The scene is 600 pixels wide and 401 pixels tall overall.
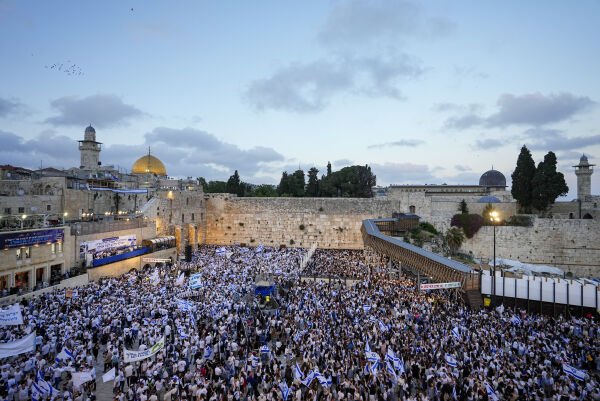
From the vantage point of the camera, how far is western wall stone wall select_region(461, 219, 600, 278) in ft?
91.4

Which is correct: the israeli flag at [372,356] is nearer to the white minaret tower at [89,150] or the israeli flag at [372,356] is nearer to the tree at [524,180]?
the tree at [524,180]

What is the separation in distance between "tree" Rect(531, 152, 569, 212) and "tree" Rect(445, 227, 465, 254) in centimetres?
850

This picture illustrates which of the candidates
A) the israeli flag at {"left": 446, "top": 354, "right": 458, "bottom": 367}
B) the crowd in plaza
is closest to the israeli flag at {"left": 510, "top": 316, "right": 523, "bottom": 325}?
the crowd in plaza

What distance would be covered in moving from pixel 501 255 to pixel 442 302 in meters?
18.5

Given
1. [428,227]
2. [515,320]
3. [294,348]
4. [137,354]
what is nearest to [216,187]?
[428,227]

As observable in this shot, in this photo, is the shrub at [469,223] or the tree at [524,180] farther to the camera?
the tree at [524,180]

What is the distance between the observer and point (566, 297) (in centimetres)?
1420

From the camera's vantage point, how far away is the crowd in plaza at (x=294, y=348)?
8133 mm

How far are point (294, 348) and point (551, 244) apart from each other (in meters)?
27.9

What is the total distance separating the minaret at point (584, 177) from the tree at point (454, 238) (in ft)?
57.5

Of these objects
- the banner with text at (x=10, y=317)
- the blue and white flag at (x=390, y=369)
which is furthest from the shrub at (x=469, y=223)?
the banner with text at (x=10, y=317)

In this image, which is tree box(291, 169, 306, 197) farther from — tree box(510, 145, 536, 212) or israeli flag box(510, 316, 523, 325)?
israeli flag box(510, 316, 523, 325)

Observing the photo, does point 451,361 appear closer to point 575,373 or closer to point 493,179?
point 575,373

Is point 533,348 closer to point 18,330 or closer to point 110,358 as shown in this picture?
point 110,358
